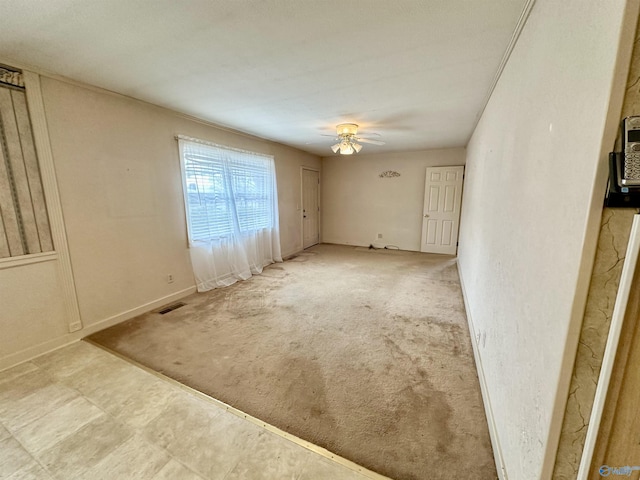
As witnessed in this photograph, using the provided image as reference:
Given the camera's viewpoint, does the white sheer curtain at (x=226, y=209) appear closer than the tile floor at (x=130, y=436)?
No

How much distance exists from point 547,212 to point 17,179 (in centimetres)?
339

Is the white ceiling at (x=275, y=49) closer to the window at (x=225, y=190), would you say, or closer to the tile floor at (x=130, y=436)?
the window at (x=225, y=190)

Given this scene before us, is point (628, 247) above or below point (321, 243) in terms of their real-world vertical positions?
above

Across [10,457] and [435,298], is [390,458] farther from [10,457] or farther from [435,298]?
[435,298]

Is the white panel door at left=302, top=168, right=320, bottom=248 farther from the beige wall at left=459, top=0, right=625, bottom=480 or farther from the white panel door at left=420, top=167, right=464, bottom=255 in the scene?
the beige wall at left=459, top=0, right=625, bottom=480

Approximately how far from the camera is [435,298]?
10.6 feet

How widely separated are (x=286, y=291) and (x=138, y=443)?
2259mm

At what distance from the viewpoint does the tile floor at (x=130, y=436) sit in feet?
4.03

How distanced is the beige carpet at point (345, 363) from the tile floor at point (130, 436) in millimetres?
135

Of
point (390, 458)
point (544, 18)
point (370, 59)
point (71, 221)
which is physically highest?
point (370, 59)

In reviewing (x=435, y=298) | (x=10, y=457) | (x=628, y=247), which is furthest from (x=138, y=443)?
(x=435, y=298)

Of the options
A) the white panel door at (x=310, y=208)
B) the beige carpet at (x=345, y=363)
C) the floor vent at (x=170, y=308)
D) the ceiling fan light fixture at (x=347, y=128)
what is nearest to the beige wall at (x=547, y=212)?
the beige carpet at (x=345, y=363)

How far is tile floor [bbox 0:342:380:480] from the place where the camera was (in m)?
1.23

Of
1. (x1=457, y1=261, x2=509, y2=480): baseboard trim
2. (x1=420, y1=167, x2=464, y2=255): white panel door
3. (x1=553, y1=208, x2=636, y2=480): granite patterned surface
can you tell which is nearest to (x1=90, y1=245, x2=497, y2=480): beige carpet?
(x1=457, y1=261, x2=509, y2=480): baseboard trim
